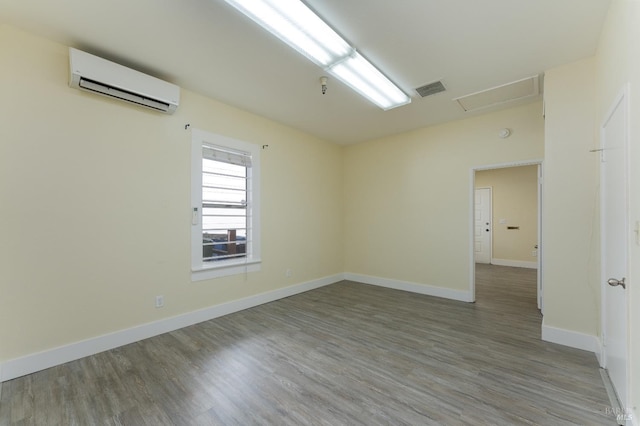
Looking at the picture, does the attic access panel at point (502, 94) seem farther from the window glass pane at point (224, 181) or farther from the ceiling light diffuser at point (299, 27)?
the window glass pane at point (224, 181)

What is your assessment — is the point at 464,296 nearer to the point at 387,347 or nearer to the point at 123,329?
the point at 387,347

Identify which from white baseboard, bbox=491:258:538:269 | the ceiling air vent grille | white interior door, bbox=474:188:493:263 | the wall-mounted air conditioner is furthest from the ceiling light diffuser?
white baseboard, bbox=491:258:538:269

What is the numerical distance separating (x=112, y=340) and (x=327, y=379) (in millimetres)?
2151

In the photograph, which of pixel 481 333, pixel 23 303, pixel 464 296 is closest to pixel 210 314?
pixel 23 303

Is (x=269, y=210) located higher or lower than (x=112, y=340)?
higher

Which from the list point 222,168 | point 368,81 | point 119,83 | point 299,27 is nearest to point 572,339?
point 368,81

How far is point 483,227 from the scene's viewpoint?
24.8 ft

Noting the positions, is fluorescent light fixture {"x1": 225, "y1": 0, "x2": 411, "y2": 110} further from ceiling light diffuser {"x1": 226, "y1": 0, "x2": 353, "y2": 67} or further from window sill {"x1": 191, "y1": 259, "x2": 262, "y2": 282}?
window sill {"x1": 191, "y1": 259, "x2": 262, "y2": 282}

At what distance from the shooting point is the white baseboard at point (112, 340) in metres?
2.15

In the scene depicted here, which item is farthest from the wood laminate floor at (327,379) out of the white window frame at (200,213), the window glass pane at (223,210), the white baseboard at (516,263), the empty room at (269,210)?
the white baseboard at (516,263)

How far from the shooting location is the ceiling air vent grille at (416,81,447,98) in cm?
307

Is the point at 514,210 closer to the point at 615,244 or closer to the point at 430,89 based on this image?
the point at 430,89

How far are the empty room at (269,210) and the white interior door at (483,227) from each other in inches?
152

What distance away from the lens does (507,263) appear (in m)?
7.09
